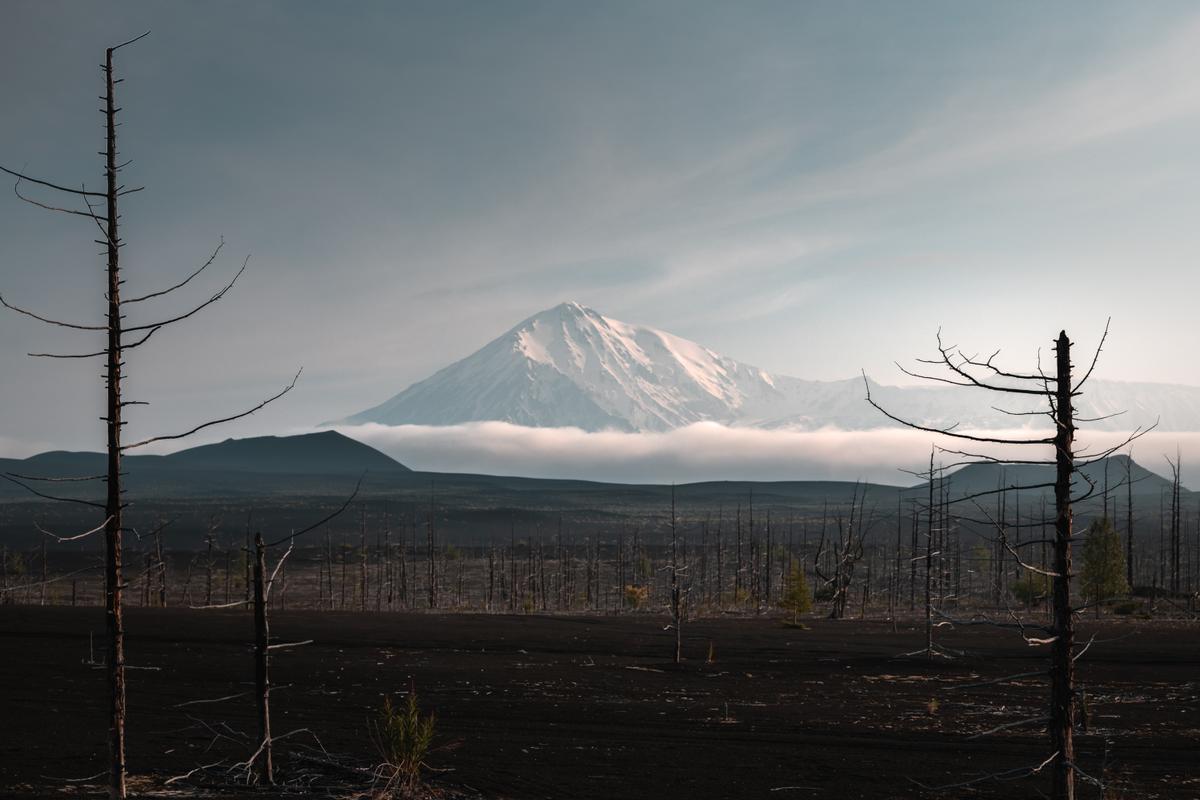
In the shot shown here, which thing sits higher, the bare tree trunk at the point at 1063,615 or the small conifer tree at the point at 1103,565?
the bare tree trunk at the point at 1063,615

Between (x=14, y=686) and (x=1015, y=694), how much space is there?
112 feet

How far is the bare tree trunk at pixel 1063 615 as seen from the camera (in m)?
10.5

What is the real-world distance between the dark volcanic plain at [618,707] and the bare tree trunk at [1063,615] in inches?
397

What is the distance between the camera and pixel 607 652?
153 feet

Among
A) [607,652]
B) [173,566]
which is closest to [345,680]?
[607,652]

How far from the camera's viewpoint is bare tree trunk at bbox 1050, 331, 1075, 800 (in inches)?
415

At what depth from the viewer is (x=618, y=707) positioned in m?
30.5

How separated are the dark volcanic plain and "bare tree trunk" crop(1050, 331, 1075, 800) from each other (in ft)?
33.1

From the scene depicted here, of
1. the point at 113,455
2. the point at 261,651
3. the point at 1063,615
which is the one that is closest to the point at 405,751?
the point at 261,651

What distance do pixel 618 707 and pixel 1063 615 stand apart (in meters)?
21.6

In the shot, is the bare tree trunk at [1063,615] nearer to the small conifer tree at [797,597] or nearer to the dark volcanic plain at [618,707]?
the dark volcanic plain at [618,707]

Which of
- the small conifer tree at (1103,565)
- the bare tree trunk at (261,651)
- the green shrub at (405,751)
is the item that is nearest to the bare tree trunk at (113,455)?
the bare tree trunk at (261,651)

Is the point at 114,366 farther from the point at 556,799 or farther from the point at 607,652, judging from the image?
the point at 607,652

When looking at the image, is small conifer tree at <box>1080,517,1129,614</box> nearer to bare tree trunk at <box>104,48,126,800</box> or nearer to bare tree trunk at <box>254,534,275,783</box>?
bare tree trunk at <box>254,534,275,783</box>
